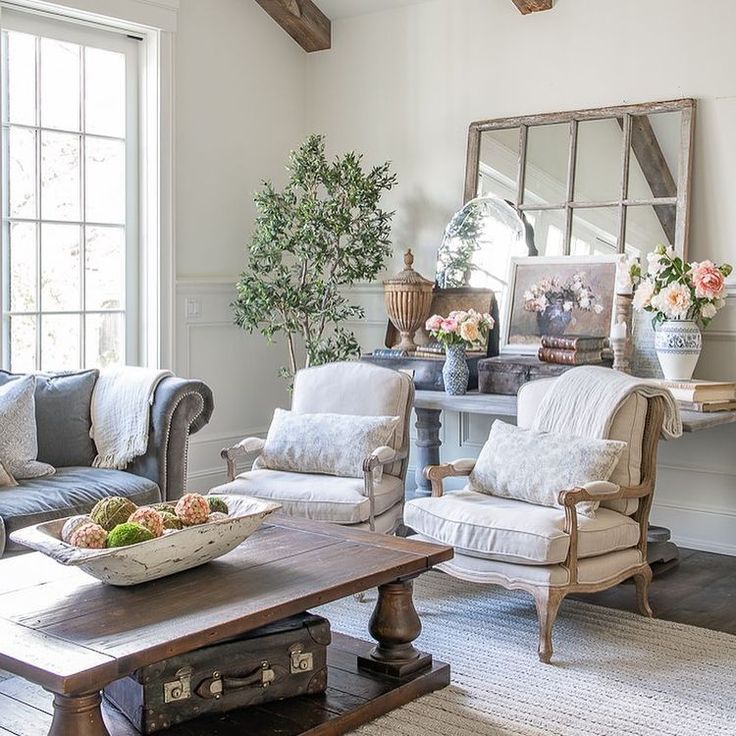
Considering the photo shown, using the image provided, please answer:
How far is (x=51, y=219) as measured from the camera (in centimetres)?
504

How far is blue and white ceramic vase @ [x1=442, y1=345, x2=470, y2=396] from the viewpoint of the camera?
4805 mm

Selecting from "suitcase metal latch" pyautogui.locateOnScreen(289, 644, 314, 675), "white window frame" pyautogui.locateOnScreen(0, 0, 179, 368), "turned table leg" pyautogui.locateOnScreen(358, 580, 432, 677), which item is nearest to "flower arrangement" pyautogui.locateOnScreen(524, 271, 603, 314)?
"white window frame" pyautogui.locateOnScreen(0, 0, 179, 368)

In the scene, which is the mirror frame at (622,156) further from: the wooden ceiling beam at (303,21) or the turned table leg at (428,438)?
the wooden ceiling beam at (303,21)

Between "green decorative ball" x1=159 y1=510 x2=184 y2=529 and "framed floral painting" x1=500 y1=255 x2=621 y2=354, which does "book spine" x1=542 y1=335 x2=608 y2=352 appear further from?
"green decorative ball" x1=159 y1=510 x2=184 y2=529

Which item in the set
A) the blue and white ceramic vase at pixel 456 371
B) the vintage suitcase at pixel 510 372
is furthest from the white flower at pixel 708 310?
the blue and white ceramic vase at pixel 456 371

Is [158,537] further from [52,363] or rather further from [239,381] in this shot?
[239,381]

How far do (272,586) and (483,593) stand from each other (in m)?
1.63

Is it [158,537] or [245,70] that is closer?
[158,537]

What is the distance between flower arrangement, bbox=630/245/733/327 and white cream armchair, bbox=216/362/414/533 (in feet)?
3.60

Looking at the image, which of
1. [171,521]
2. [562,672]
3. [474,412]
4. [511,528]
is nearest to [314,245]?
[474,412]

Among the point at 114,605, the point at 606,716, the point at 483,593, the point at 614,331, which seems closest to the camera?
the point at 114,605

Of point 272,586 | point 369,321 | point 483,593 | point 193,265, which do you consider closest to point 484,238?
point 369,321

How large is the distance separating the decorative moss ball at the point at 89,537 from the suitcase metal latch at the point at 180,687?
367 mm

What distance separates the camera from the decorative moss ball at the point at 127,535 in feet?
8.40
